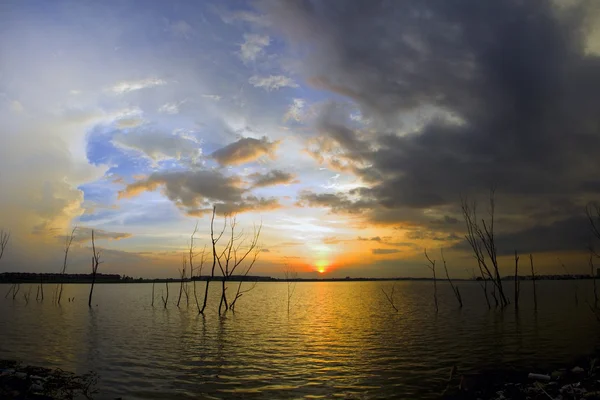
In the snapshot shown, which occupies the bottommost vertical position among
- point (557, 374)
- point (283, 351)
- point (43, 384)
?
point (283, 351)

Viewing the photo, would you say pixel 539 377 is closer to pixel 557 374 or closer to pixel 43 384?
pixel 557 374

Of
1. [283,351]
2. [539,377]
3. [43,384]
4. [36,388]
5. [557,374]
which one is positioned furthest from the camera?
[283,351]

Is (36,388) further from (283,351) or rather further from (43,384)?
(283,351)

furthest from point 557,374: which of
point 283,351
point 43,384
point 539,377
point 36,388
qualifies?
point 43,384

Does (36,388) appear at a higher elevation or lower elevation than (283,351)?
higher

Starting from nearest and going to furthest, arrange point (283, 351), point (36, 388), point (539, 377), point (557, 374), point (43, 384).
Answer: point (36, 388) < point (43, 384) < point (539, 377) < point (557, 374) < point (283, 351)

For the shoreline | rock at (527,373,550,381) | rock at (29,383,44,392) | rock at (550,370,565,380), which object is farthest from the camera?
rock at (550,370,565,380)

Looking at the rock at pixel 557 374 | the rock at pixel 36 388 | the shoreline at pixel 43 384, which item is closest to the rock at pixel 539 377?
the rock at pixel 557 374

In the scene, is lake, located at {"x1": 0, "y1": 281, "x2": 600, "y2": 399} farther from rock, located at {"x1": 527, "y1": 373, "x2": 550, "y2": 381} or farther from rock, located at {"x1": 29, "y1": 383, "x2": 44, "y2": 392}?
rock, located at {"x1": 527, "y1": 373, "x2": 550, "y2": 381}

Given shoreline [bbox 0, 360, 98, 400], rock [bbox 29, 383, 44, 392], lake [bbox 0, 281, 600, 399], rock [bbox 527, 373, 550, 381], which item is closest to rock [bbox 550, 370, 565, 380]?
rock [bbox 527, 373, 550, 381]

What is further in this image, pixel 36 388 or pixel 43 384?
pixel 43 384

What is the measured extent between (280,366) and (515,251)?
104 feet

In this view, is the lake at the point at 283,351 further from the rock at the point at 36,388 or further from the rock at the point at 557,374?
the rock at the point at 557,374

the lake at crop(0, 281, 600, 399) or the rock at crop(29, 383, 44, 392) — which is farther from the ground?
the rock at crop(29, 383, 44, 392)
